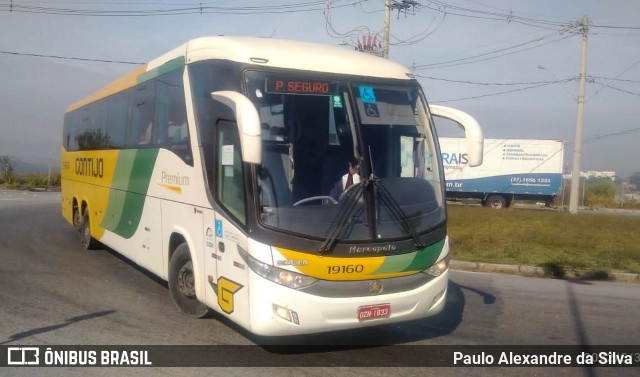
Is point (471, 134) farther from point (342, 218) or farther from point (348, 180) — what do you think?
point (342, 218)

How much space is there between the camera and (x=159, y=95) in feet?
28.9

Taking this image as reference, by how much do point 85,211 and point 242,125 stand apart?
30.2 ft

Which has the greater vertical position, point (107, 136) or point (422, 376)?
point (107, 136)

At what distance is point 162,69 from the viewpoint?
866cm

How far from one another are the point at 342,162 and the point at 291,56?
126 cm

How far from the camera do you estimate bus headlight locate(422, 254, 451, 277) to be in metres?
6.58

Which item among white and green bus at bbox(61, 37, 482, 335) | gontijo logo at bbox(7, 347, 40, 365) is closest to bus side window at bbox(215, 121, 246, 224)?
white and green bus at bbox(61, 37, 482, 335)

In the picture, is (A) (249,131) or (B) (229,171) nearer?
(A) (249,131)

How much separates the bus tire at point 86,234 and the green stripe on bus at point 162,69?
4542 mm

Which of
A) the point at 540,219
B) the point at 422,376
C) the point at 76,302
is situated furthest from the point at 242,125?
the point at 540,219

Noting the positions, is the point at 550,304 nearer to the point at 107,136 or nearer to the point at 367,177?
the point at 367,177

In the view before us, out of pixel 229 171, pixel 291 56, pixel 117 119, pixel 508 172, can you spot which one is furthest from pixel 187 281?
pixel 508 172

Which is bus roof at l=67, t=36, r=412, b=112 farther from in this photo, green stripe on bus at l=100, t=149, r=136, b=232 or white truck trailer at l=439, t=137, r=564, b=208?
white truck trailer at l=439, t=137, r=564, b=208

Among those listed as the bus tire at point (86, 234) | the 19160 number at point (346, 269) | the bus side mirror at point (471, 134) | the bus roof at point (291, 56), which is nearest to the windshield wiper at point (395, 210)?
the 19160 number at point (346, 269)
